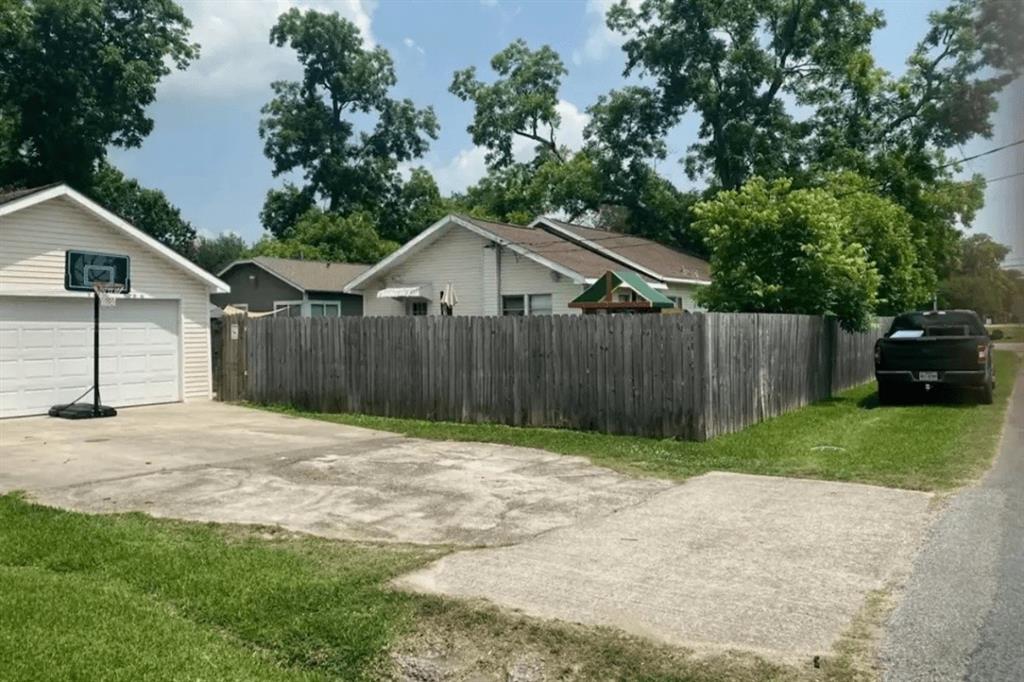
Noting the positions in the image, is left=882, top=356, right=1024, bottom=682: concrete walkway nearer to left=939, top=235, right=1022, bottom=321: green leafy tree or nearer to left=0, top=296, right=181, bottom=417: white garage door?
left=939, top=235, right=1022, bottom=321: green leafy tree

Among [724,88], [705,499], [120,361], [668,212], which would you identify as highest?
[724,88]

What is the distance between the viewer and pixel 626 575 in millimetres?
5324

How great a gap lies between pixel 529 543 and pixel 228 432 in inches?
318

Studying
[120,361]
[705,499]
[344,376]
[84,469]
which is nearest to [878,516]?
[705,499]

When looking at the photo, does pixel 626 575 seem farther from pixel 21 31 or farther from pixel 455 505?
pixel 21 31

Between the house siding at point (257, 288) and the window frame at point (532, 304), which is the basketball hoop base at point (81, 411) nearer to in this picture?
the window frame at point (532, 304)

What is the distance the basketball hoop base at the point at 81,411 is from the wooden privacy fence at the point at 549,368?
2796 mm

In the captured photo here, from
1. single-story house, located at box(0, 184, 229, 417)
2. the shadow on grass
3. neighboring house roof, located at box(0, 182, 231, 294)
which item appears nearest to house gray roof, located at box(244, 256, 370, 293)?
neighboring house roof, located at box(0, 182, 231, 294)

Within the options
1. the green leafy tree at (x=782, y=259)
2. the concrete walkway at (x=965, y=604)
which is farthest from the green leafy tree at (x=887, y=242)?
the concrete walkway at (x=965, y=604)

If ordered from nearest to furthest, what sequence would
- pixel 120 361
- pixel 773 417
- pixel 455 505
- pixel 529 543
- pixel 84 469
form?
1. pixel 529 543
2. pixel 455 505
3. pixel 84 469
4. pixel 773 417
5. pixel 120 361

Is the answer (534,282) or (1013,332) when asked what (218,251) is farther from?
(1013,332)

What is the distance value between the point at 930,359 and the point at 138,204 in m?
41.8

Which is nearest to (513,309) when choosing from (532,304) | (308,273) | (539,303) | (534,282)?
(532,304)

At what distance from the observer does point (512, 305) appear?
22.2 meters
